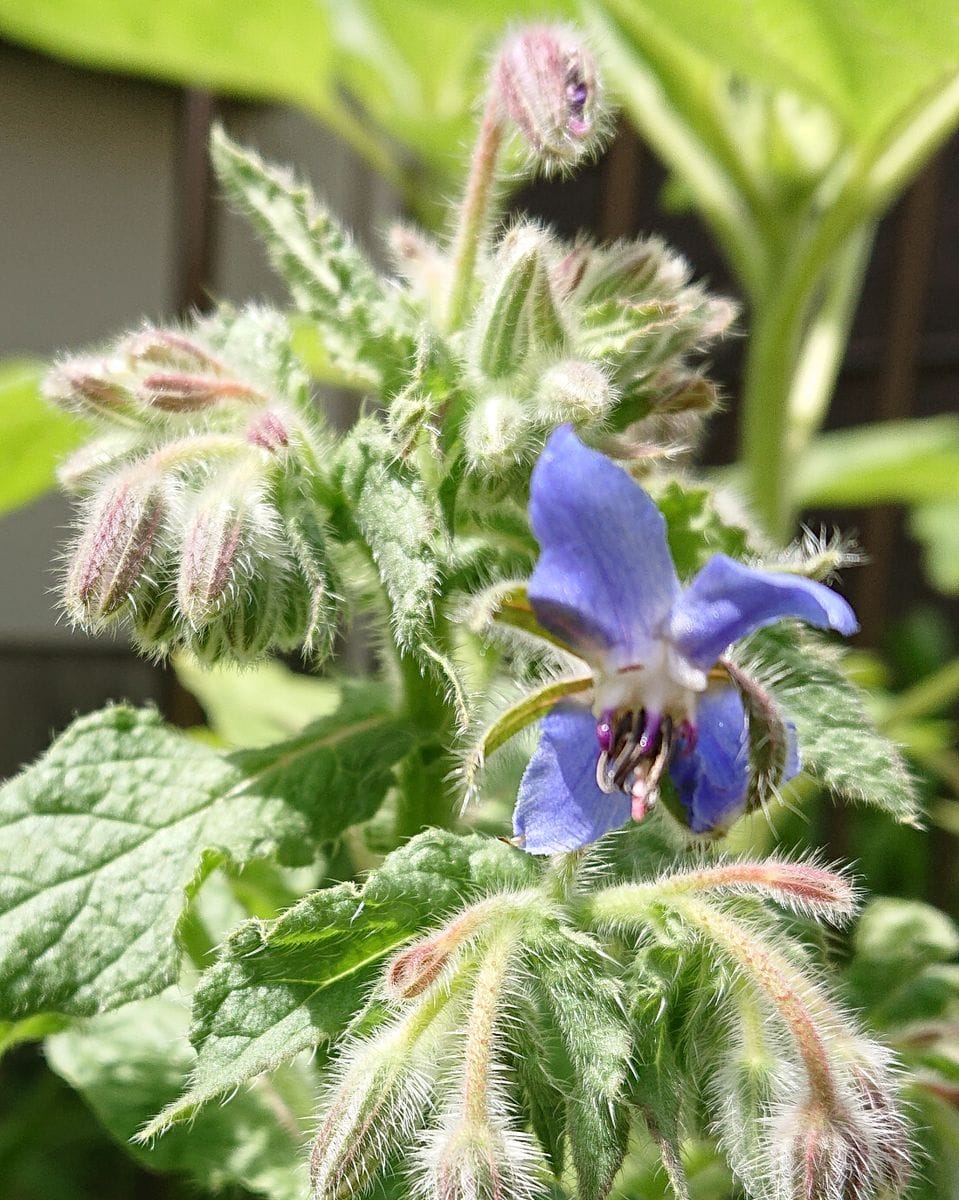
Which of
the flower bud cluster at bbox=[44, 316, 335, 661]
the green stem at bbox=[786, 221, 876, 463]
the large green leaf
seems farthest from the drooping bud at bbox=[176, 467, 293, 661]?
the green stem at bbox=[786, 221, 876, 463]

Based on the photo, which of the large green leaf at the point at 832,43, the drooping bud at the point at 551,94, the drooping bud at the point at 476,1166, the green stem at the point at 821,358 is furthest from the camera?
the green stem at the point at 821,358

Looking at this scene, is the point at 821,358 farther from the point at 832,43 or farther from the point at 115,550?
the point at 115,550

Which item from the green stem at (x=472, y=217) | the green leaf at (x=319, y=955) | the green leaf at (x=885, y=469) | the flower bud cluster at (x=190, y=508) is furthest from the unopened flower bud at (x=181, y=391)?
the green leaf at (x=885, y=469)

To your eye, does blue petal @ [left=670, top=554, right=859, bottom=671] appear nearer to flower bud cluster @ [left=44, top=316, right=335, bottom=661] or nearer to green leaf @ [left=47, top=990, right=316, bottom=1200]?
flower bud cluster @ [left=44, top=316, right=335, bottom=661]

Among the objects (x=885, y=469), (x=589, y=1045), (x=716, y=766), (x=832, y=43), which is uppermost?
(x=832, y=43)

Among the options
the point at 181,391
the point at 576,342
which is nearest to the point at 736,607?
the point at 576,342

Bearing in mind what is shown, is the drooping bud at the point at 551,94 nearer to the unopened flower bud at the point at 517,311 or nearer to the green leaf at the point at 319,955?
the unopened flower bud at the point at 517,311
